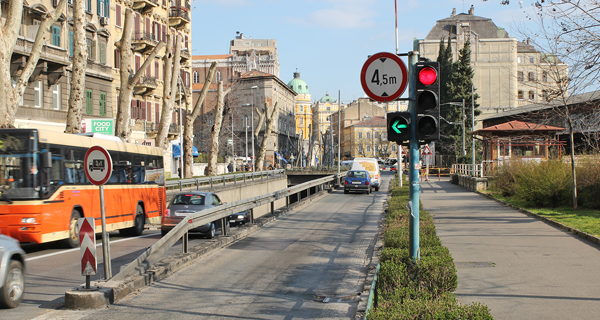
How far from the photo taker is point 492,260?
10.9 m

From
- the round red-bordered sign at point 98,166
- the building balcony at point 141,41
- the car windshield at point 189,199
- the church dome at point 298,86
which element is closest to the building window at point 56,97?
the building balcony at point 141,41

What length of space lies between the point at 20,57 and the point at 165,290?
76.6 feet

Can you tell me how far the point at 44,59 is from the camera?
29.7m

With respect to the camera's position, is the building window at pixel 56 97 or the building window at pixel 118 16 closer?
the building window at pixel 56 97

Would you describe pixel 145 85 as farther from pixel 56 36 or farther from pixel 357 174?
pixel 357 174

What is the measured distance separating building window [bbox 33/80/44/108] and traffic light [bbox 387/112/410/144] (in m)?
27.4

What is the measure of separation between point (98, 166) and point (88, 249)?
126 cm

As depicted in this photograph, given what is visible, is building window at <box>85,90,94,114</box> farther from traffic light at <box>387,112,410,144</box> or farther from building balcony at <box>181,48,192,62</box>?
traffic light at <box>387,112,410,144</box>

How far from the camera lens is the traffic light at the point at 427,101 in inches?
288

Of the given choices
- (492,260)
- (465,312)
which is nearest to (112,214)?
(492,260)

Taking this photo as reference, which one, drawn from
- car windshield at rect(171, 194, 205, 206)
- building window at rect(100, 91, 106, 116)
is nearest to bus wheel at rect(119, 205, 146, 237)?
car windshield at rect(171, 194, 205, 206)

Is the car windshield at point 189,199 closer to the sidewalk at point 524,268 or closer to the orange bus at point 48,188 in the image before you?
the orange bus at point 48,188

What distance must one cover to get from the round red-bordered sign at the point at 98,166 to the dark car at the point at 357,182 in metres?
29.4

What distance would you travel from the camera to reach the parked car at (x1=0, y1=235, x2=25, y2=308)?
278 inches
